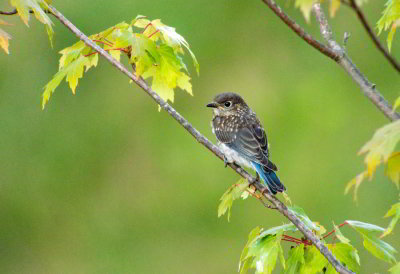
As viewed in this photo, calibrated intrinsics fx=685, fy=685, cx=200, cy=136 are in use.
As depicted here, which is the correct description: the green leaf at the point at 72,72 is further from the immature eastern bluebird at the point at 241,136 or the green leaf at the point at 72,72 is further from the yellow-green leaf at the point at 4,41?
the immature eastern bluebird at the point at 241,136

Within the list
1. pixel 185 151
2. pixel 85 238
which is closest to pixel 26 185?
pixel 85 238

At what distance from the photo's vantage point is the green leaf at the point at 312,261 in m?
3.51

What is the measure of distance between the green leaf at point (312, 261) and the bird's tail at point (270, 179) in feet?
2.51

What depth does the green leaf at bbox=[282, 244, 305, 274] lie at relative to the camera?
11.7ft

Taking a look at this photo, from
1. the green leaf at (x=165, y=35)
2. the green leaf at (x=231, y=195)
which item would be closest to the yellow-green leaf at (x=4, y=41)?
the green leaf at (x=165, y=35)

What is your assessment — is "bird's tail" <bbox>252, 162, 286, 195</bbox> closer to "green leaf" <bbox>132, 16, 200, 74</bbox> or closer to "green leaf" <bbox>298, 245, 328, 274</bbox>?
"green leaf" <bbox>298, 245, 328, 274</bbox>

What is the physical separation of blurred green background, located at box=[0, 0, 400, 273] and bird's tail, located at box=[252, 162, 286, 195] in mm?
4608

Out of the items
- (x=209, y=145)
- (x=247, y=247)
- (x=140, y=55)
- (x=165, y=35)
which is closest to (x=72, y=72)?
(x=140, y=55)

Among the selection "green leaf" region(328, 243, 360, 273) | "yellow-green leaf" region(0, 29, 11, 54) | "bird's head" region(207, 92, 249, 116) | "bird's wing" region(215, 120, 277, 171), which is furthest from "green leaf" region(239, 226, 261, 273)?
"bird's head" region(207, 92, 249, 116)

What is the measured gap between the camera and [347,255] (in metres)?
3.59

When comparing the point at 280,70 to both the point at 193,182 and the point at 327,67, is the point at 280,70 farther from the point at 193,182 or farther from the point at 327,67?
the point at 193,182

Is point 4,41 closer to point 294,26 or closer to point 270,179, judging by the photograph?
point 294,26

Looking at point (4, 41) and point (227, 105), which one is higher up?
point (4, 41)

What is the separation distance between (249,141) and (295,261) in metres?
2.10
